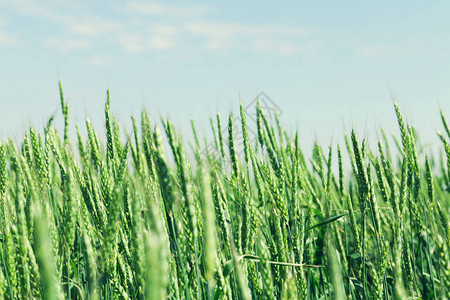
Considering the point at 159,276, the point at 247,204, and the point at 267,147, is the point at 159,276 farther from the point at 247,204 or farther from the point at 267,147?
the point at 267,147

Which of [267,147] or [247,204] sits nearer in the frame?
[247,204]

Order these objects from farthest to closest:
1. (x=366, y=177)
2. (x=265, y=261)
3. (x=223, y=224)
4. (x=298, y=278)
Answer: (x=366, y=177)
(x=298, y=278)
(x=223, y=224)
(x=265, y=261)

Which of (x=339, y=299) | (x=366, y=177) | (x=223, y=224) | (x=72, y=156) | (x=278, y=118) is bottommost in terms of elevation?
(x=339, y=299)

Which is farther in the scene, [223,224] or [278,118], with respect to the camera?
[278,118]

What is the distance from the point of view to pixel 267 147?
6.66 feet

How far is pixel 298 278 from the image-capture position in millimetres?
1349

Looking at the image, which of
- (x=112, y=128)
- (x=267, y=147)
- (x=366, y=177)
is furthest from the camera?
(x=267, y=147)

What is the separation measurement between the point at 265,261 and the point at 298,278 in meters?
0.46

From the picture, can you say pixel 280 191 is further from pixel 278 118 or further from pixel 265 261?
pixel 278 118

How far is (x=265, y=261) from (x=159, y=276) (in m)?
0.43

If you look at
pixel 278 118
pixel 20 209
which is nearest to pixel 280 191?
pixel 20 209

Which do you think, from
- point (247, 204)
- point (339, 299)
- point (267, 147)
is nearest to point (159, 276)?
point (339, 299)

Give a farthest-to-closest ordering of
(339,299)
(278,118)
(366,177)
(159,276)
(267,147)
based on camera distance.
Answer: (278,118) < (267,147) < (366,177) < (339,299) < (159,276)

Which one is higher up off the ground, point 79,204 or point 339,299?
point 79,204
